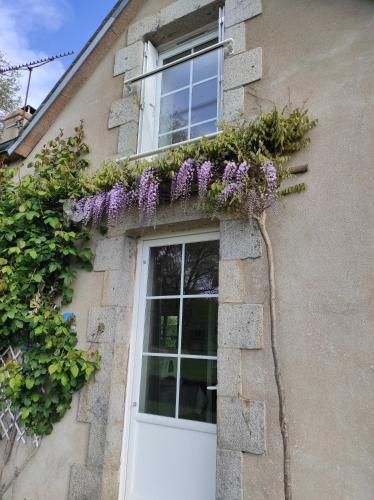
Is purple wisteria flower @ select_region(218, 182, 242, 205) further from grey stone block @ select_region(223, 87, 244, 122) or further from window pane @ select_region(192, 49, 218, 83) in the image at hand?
window pane @ select_region(192, 49, 218, 83)

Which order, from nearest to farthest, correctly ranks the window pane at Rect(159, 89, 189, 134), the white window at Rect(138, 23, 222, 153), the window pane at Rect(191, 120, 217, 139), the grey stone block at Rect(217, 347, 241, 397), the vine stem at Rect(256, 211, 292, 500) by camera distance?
the vine stem at Rect(256, 211, 292, 500) < the grey stone block at Rect(217, 347, 241, 397) < the window pane at Rect(191, 120, 217, 139) < the white window at Rect(138, 23, 222, 153) < the window pane at Rect(159, 89, 189, 134)

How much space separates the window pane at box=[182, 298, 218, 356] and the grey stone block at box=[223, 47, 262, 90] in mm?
1712

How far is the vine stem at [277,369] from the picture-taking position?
1.75 meters

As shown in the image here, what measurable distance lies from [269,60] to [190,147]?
932 millimetres

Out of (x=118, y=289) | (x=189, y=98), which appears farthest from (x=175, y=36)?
(x=118, y=289)

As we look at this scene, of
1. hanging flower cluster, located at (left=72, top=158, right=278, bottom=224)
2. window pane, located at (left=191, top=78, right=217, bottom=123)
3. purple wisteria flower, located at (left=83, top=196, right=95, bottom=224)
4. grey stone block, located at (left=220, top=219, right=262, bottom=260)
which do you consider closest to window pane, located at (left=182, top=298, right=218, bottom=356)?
grey stone block, located at (left=220, top=219, right=262, bottom=260)

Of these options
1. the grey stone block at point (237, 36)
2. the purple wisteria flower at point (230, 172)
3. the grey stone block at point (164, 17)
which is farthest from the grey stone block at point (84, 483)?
the grey stone block at point (164, 17)

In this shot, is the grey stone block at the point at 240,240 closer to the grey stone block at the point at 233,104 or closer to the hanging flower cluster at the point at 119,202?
the hanging flower cluster at the point at 119,202

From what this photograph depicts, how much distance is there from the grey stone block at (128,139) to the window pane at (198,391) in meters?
1.92

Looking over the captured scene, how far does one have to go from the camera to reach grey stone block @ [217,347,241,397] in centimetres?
210

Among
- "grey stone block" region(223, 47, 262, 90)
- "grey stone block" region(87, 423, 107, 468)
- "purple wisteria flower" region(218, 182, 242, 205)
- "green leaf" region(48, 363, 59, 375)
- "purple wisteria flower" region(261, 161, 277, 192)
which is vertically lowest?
"grey stone block" region(87, 423, 107, 468)

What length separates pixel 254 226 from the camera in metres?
2.32

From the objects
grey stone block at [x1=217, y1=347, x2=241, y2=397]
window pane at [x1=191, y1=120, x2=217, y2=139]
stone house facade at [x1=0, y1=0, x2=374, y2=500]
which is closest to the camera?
stone house facade at [x1=0, y1=0, x2=374, y2=500]

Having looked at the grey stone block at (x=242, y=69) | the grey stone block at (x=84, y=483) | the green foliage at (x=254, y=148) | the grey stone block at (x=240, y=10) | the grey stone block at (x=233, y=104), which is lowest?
the grey stone block at (x=84, y=483)
